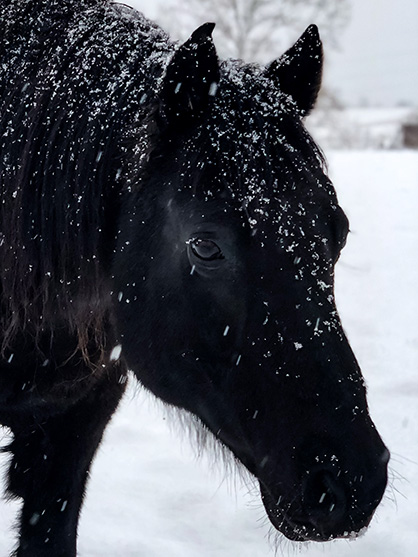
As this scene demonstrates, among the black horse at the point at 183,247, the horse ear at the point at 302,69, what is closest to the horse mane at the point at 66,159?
the black horse at the point at 183,247

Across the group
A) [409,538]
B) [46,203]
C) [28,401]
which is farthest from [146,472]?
[46,203]

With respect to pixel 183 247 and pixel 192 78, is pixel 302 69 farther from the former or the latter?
pixel 183 247

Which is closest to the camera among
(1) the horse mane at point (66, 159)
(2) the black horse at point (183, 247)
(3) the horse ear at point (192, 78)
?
(2) the black horse at point (183, 247)

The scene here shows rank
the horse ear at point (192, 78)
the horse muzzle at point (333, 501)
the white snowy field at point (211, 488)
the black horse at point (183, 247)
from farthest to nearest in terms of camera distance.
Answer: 1. the white snowy field at point (211, 488)
2. the horse ear at point (192, 78)
3. the black horse at point (183, 247)
4. the horse muzzle at point (333, 501)

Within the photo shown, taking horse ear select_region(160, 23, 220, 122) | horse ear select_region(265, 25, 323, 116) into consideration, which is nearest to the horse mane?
horse ear select_region(160, 23, 220, 122)

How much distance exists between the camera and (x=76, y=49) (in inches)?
93.0

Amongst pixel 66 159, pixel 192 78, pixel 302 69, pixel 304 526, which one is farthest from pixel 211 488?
pixel 192 78

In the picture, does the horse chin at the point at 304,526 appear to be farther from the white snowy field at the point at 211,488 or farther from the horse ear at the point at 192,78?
the horse ear at the point at 192,78

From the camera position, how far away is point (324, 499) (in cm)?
178

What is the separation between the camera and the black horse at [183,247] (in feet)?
6.10

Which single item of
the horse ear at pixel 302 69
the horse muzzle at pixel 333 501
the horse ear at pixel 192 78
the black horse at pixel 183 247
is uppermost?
the horse ear at pixel 302 69

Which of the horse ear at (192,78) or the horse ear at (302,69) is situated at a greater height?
the horse ear at (302,69)

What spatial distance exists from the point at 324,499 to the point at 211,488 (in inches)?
86.6

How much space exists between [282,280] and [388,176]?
1219cm
